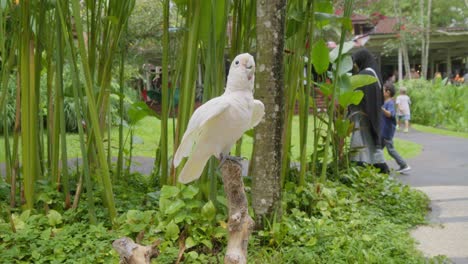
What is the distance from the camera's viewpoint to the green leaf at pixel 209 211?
2455 mm

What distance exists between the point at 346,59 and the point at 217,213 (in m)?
1.90

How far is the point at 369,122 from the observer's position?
4727 mm

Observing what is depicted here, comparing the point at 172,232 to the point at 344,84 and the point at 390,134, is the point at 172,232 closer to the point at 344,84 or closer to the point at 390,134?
the point at 344,84

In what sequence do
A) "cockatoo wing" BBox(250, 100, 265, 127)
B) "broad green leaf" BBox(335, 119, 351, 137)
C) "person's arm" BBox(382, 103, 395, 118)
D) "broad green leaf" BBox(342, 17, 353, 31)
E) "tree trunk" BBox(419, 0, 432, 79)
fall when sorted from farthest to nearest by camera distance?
"tree trunk" BBox(419, 0, 432, 79) < "person's arm" BBox(382, 103, 395, 118) < "broad green leaf" BBox(335, 119, 351, 137) < "broad green leaf" BBox(342, 17, 353, 31) < "cockatoo wing" BBox(250, 100, 265, 127)

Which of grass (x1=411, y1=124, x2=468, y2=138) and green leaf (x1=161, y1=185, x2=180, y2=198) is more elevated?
green leaf (x1=161, y1=185, x2=180, y2=198)

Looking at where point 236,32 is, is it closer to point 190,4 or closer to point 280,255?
point 190,4

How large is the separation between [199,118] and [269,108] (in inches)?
34.3

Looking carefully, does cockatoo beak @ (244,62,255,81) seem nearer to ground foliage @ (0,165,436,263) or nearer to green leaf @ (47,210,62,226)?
ground foliage @ (0,165,436,263)

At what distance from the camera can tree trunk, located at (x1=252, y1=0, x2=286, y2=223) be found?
2537mm

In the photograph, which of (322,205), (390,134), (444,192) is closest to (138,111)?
(322,205)

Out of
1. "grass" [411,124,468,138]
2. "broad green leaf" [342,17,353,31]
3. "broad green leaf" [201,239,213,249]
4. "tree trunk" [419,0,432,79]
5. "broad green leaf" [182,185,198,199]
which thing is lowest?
"grass" [411,124,468,138]

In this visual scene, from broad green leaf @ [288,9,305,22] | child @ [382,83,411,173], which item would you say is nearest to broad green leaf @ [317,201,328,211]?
broad green leaf @ [288,9,305,22]

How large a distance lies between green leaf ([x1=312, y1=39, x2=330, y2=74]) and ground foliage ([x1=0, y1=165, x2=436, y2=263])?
3.41 ft

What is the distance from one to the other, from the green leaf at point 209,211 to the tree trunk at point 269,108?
1.06 ft
